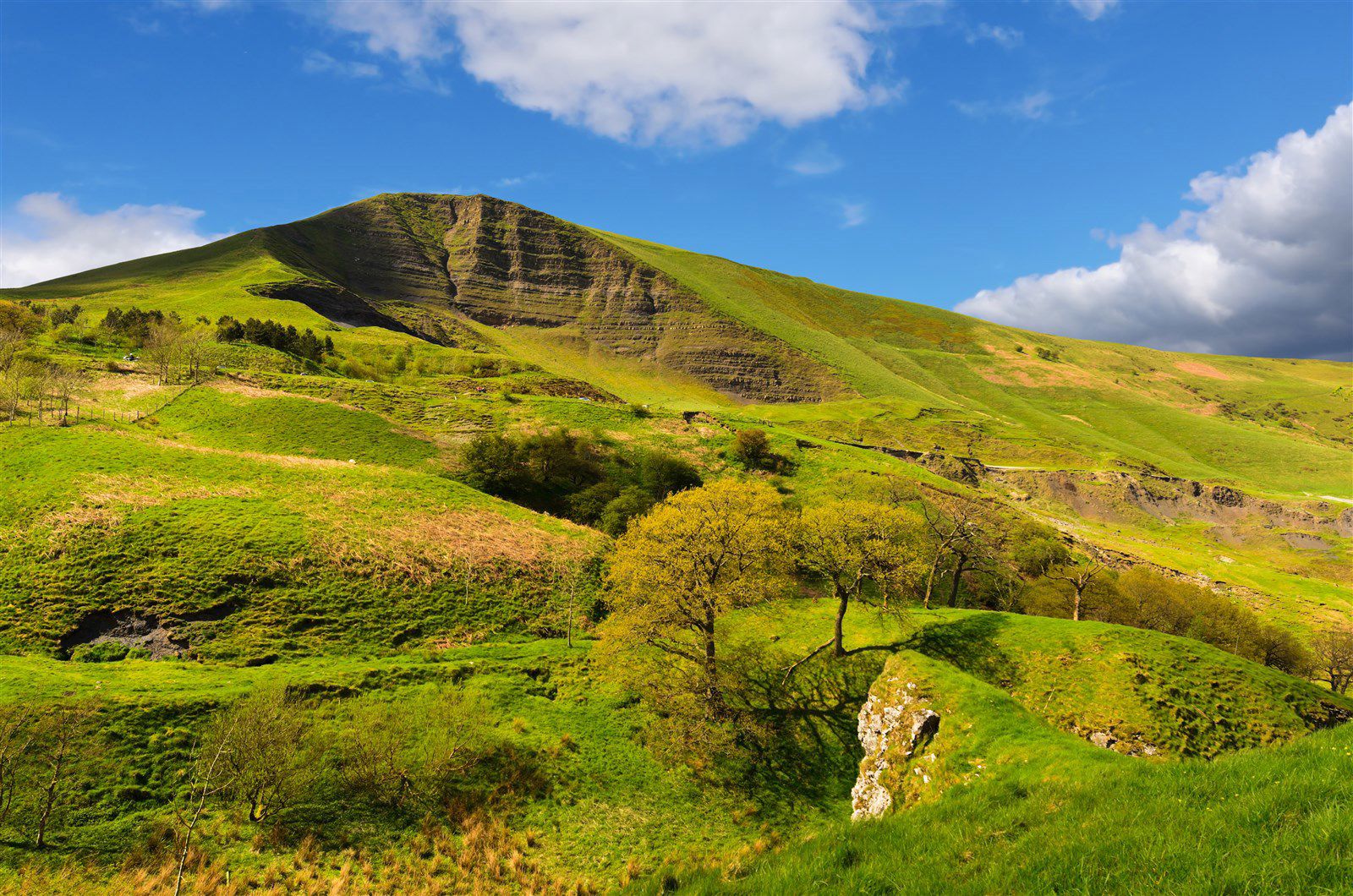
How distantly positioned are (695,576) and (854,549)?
10.8m

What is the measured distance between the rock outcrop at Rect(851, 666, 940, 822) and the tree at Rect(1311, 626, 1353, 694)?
229 feet

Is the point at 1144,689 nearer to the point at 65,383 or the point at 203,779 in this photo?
the point at 203,779

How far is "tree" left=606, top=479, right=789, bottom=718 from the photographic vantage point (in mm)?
32344

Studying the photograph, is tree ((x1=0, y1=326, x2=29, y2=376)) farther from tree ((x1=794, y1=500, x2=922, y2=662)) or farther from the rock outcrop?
the rock outcrop

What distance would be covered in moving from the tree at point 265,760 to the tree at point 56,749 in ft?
14.1

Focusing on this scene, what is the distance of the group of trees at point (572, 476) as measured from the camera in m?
71.2

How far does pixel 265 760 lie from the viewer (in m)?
23.1

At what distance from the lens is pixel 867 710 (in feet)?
96.8

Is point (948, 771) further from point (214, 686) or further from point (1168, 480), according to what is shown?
point (1168, 480)

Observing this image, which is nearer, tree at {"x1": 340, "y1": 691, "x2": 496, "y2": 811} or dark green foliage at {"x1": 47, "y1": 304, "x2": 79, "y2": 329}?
tree at {"x1": 340, "y1": 691, "x2": 496, "y2": 811}

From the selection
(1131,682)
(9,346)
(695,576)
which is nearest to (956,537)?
(1131,682)

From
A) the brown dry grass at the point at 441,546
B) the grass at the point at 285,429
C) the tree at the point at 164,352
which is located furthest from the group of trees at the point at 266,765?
the tree at the point at 164,352

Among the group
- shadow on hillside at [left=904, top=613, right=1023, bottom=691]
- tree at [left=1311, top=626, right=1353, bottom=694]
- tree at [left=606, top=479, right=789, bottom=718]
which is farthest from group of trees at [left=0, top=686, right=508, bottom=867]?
tree at [left=1311, top=626, right=1353, bottom=694]

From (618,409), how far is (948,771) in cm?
9039
